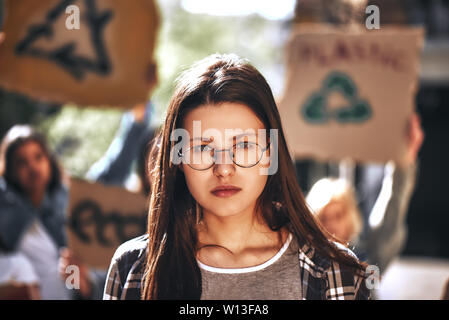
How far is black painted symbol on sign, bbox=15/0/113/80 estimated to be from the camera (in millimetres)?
2170

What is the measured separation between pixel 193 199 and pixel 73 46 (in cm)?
143

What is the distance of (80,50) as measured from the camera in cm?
223

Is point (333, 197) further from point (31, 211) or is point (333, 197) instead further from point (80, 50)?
point (31, 211)

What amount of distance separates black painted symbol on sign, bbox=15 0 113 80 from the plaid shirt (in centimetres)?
140

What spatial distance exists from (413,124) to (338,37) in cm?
54

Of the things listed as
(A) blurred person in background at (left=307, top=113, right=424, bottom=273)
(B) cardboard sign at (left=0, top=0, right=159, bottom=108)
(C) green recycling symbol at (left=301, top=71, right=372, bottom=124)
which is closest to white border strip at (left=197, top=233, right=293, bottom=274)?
(A) blurred person in background at (left=307, top=113, right=424, bottom=273)

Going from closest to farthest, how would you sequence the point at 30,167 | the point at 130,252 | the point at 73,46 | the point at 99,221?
the point at 130,252 < the point at 73,46 < the point at 99,221 < the point at 30,167

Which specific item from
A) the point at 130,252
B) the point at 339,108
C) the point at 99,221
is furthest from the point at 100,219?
the point at 130,252

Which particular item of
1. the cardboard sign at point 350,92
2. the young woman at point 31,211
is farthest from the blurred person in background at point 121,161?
the cardboard sign at point 350,92

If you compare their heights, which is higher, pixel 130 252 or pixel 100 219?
pixel 100 219

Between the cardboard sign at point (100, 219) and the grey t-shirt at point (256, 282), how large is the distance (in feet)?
4.84

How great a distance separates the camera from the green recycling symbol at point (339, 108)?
2.39 meters

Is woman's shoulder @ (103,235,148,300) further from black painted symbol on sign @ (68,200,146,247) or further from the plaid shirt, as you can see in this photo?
black painted symbol on sign @ (68,200,146,247)

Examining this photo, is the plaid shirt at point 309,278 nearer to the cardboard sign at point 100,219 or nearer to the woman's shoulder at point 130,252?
the woman's shoulder at point 130,252
